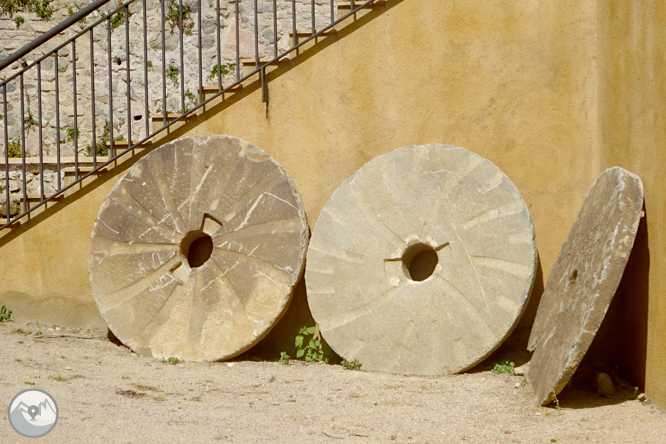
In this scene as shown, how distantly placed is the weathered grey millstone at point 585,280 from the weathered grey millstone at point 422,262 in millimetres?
242

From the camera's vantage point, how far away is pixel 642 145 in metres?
3.72

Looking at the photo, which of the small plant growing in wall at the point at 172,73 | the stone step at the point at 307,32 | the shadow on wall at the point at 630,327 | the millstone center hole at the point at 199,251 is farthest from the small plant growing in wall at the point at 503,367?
the small plant growing in wall at the point at 172,73

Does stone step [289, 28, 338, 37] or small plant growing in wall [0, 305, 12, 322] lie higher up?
stone step [289, 28, 338, 37]

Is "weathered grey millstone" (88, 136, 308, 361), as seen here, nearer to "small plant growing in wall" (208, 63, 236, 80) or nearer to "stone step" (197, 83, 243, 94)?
"stone step" (197, 83, 243, 94)

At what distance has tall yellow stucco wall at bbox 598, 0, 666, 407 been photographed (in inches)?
137

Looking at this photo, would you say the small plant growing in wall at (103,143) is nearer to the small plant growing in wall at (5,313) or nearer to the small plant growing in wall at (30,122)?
the small plant growing in wall at (30,122)

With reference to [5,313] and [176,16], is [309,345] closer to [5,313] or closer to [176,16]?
[5,313]

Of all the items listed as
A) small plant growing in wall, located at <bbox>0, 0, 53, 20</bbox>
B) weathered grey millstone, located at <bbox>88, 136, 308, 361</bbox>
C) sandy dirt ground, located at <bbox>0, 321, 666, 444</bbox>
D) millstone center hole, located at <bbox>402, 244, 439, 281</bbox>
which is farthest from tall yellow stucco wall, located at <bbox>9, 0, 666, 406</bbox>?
small plant growing in wall, located at <bbox>0, 0, 53, 20</bbox>

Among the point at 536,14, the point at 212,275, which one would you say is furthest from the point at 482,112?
the point at 212,275

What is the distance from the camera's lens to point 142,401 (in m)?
3.74

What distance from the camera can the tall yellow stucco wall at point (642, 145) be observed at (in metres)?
3.47

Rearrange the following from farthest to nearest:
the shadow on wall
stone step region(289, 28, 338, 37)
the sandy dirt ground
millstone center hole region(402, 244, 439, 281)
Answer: stone step region(289, 28, 338, 37)
millstone center hole region(402, 244, 439, 281)
the shadow on wall
the sandy dirt ground

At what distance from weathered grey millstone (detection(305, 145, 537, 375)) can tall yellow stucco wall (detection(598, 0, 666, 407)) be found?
1.93ft

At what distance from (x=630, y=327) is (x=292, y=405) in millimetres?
1785
